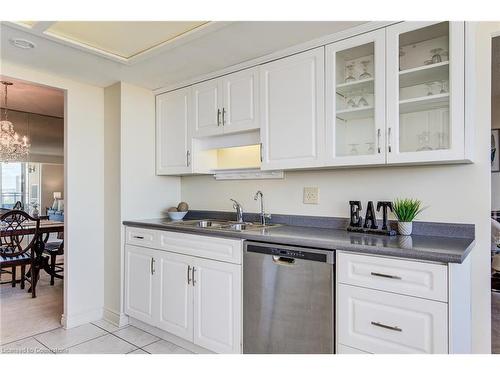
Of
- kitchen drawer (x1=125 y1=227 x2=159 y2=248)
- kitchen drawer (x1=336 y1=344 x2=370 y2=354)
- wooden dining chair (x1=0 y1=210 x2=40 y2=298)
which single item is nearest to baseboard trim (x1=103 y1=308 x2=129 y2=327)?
kitchen drawer (x1=125 y1=227 x2=159 y2=248)

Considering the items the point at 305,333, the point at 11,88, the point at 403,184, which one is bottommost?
the point at 305,333

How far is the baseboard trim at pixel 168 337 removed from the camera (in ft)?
7.71

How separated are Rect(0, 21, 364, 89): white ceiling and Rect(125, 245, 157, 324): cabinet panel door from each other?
145cm

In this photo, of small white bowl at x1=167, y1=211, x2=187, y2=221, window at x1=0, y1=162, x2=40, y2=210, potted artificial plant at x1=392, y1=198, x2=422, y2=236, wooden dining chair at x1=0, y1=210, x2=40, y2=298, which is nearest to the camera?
potted artificial plant at x1=392, y1=198, x2=422, y2=236

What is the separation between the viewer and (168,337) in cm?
256

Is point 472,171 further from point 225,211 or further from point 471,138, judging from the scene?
point 225,211

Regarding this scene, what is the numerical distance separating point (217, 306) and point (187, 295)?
0.29 meters

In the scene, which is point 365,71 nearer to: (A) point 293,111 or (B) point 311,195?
(A) point 293,111

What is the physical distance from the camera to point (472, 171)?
74.4 inches

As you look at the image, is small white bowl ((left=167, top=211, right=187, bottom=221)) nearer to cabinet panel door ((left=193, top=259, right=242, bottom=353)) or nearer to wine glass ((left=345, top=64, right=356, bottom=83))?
cabinet panel door ((left=193, top=259, right=242, bottom=353))

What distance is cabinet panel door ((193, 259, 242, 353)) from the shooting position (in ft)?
6.91

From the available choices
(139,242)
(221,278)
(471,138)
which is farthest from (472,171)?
(139,242)
